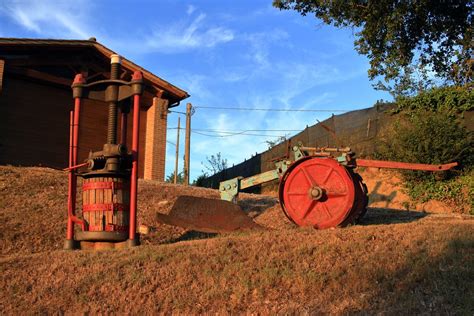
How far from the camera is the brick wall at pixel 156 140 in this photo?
1823cm

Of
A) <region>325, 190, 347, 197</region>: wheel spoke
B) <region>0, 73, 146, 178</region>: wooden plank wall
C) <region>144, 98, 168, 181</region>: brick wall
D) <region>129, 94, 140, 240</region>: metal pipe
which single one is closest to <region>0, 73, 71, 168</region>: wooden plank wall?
<region>0, 73, 146, 178</region>: wooden plank wall

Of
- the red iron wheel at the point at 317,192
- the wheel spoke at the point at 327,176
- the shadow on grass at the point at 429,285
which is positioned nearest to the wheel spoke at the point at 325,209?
the red iron wheel at the point at 317,192

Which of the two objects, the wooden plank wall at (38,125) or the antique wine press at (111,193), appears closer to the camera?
the antique wine press at (111,193)

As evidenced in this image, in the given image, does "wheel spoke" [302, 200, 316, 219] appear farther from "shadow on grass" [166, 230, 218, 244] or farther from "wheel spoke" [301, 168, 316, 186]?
"shadow on grass" [166, 230, 218, 244]

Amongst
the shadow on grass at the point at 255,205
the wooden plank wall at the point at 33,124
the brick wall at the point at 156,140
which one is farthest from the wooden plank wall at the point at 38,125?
the shadow on grass at the point at 255,205

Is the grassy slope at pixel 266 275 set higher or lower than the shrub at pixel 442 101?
lower

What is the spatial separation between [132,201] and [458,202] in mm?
11471

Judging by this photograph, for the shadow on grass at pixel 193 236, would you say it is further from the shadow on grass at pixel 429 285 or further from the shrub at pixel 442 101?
the shrub at pixel 442 101

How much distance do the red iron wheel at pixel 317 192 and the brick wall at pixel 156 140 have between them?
31.3 feet

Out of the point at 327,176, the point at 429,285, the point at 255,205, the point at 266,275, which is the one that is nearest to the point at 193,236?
the point at 327,176

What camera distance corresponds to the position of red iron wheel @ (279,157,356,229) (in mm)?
8750

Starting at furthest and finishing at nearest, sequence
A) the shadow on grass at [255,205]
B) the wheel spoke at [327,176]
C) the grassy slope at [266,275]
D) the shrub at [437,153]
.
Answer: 1. the shrub at [437,153]
2. the shadow on grass at [255,205]
3. the wheel spoke at [327,176]
4. the grassy slope at [266,275]

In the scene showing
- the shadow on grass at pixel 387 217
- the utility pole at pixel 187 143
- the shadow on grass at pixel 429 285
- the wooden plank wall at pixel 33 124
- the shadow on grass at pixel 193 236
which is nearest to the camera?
the shadow on grass at pixel 429 285

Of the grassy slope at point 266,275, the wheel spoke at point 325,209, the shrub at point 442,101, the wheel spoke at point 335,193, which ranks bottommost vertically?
the grassy slope at point 266,275
